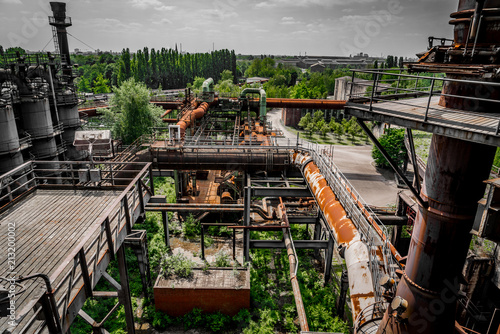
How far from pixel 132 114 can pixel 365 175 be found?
23344 millimetres

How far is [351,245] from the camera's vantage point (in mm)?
6969

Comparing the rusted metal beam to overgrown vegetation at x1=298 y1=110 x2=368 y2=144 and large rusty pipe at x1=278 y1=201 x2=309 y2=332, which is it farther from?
overgrown vegetation at x1=298 y1=110 x2=368 y2=144

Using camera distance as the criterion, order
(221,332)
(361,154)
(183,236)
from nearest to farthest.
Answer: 1. (221,332)
2. (183,236)
3. (361,154)

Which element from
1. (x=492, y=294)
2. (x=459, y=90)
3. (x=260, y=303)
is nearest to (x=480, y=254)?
(x=492, y=294)

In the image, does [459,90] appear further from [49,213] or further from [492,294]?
[492,294]

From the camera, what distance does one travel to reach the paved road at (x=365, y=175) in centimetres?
2475

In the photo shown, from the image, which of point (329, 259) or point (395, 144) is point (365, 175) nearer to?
point (395, 144)

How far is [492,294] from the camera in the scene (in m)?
12.1

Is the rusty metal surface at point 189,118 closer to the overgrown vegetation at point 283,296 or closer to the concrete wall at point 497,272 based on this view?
the overgrown vegetation at point 283,296

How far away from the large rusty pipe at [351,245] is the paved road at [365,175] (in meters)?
11.6

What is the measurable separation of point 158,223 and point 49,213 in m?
9.72

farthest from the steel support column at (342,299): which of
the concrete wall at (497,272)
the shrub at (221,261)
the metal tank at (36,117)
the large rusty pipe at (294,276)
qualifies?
the metal tank at (36,117)

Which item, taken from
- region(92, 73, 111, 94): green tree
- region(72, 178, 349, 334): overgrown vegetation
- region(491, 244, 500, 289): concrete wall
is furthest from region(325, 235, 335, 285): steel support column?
region(92, 73, 111, 94): green tree

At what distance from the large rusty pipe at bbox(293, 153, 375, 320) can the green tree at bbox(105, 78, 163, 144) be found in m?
22.1
